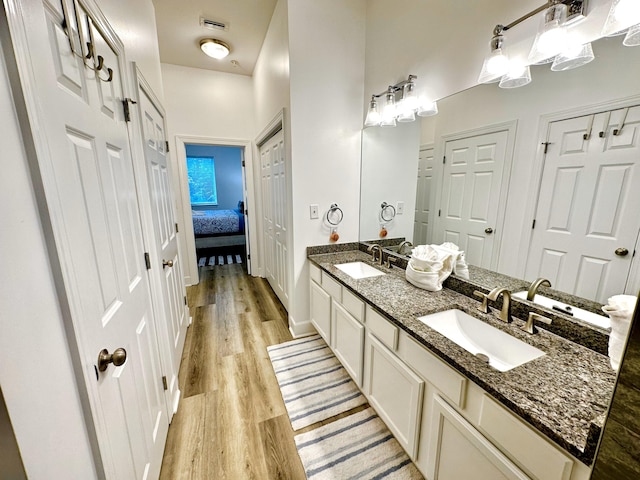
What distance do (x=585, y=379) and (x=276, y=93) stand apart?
8.98 feet

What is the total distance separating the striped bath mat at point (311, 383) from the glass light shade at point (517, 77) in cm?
203

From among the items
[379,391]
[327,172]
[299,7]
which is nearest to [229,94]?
[299,7]

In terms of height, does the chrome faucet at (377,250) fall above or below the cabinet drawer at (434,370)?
above

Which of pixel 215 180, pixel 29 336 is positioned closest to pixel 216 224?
pixel 215 180

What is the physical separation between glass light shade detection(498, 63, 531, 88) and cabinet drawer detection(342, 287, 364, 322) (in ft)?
4.44

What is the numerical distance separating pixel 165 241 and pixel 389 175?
6.26ft

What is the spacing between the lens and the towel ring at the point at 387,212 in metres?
2.29

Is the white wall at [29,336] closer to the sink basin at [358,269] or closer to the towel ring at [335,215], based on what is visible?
the sink basin at [358,269]

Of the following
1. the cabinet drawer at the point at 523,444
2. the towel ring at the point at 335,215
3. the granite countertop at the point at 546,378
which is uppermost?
the towel ring at the point at 335,215

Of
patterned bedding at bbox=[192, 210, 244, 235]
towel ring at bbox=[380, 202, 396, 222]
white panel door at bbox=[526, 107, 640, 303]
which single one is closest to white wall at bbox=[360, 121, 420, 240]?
towel ring at bbox=[380, 202, 396, 222]

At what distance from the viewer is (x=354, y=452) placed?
142cm

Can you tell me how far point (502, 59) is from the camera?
1213 millimetres

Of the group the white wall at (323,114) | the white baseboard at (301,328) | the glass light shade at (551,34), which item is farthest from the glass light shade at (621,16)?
the white baseboard at (301,328)

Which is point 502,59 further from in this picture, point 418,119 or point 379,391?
point 379,391
